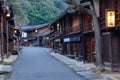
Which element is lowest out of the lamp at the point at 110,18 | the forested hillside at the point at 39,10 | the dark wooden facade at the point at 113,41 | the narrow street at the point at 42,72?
the narrow street at the point at 42,72

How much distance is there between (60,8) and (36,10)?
11403 millimetres

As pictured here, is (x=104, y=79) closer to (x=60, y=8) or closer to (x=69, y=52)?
(x=69, y=52)

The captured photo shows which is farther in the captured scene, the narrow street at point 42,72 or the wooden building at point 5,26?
the wooden building at point 5,26

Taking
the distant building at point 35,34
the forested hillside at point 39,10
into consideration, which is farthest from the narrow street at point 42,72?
the forested hillside at point 39,10

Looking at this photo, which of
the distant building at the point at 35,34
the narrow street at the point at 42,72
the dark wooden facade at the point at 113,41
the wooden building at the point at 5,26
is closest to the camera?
the narrow street at the point at 42,72

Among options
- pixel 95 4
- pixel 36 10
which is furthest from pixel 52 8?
pixel 95 4

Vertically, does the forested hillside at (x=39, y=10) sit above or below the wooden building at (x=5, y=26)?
above

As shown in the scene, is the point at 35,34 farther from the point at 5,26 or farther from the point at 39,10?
the point at 5,26

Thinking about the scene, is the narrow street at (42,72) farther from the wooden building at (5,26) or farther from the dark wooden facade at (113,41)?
the wooden building at (5,26)

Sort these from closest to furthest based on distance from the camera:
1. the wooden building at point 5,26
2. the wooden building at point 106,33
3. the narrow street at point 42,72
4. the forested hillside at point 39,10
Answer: the narrow street at point 42,72 < the wooden building at point 106,33 < the wooden building at point 5,26 < the forested hillside at point 39,10

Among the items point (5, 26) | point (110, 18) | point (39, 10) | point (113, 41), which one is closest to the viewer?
point (110, 18)

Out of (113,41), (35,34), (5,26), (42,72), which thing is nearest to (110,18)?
(113,41)

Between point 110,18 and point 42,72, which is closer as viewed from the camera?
point 110,18

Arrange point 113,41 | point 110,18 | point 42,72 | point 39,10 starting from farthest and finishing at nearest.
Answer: point 39,10, point 113,41, point 42,72, point 110,18
